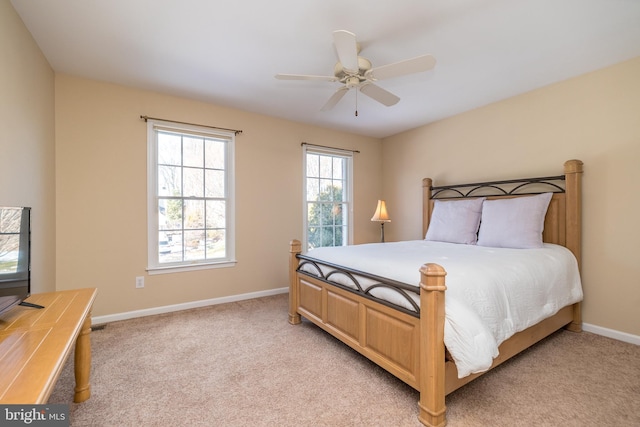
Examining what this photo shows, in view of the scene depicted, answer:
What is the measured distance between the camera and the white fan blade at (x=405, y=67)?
1.83 meters

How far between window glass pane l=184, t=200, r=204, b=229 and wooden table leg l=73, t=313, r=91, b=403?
5.88ft

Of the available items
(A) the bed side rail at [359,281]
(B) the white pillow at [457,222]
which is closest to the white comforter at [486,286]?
(A) the bed side rail at [359,281]

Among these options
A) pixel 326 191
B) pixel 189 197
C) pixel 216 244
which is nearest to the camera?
pixel 189 197

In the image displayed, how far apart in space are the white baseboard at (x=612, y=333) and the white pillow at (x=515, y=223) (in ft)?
3.14

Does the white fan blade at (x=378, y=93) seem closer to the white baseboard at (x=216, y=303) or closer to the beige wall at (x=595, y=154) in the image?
the beige wall at (x=595, y=154)

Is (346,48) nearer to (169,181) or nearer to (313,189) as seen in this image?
(169,181)

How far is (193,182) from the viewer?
3434mm

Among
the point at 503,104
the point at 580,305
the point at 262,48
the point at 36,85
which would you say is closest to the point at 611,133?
the point at 503,104

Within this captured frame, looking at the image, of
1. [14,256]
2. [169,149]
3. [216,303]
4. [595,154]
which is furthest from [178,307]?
[595,154]

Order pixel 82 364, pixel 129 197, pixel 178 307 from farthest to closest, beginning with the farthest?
pixel 178 307 → pixel 129 197 → pixel 82 364

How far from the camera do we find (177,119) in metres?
3.25

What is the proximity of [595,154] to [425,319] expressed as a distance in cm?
262

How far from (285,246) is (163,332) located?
1.81 metres

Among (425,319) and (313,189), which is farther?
(313,189)
